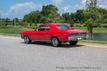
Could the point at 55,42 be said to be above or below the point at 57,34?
below

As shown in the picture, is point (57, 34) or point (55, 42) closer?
point (57, 34)

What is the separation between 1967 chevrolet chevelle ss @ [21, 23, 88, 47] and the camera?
1831cm

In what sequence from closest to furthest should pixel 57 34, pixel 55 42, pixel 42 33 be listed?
pixel 57 34
pixel 55 42
pixel 42 33

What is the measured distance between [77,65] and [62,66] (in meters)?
0.59

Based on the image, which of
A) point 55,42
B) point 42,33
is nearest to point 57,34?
point 55,42

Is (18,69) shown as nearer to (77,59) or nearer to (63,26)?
(77,59)

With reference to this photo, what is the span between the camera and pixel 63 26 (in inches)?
780

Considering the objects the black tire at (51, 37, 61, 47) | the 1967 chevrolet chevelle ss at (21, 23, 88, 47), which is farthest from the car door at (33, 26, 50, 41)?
the black tire at (51, 37, 61, 47)

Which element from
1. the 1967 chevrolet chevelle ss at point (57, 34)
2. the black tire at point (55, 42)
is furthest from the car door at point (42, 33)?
the black tire at point (55, 42)

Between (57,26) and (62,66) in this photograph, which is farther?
(57,26)

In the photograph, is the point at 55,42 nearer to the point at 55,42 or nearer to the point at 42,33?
the point at 55,42

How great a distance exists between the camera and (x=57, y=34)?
61.9ft

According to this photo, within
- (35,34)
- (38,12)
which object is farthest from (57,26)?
(38,12)

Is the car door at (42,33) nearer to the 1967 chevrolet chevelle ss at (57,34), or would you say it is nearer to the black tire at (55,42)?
the 1967 chevrolet chevelle ss at (57,34)
